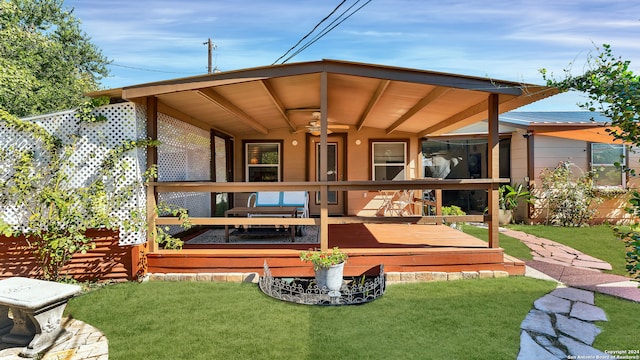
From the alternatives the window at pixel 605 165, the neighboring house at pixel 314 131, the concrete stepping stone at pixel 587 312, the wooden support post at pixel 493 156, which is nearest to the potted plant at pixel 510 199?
the window at pixel 605 165

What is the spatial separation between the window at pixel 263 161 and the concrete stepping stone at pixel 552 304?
6.54 m

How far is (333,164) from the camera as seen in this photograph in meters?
9.26

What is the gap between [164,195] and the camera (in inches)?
232

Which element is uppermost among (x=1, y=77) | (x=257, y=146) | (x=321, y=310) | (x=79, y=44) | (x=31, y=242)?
(x=79, y=44)

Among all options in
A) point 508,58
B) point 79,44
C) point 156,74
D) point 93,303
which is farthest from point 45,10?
point 508,58

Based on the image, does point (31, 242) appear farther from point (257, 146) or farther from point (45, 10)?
point (45, 10)

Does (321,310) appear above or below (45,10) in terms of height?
below

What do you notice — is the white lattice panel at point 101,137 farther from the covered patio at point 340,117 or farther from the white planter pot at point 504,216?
the white planter pot at point 504,216

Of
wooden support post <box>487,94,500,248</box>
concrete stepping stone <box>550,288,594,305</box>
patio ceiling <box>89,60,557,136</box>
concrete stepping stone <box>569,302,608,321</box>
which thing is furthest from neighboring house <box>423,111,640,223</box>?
concrete stepping stone <box>569,302,608,321</box>

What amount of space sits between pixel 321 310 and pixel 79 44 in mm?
21715

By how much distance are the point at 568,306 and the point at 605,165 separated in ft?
25.6

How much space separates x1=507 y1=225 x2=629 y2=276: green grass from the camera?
599 centimetres

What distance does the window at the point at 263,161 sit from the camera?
363 inches

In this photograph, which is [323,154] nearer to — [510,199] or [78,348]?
[78,348]
